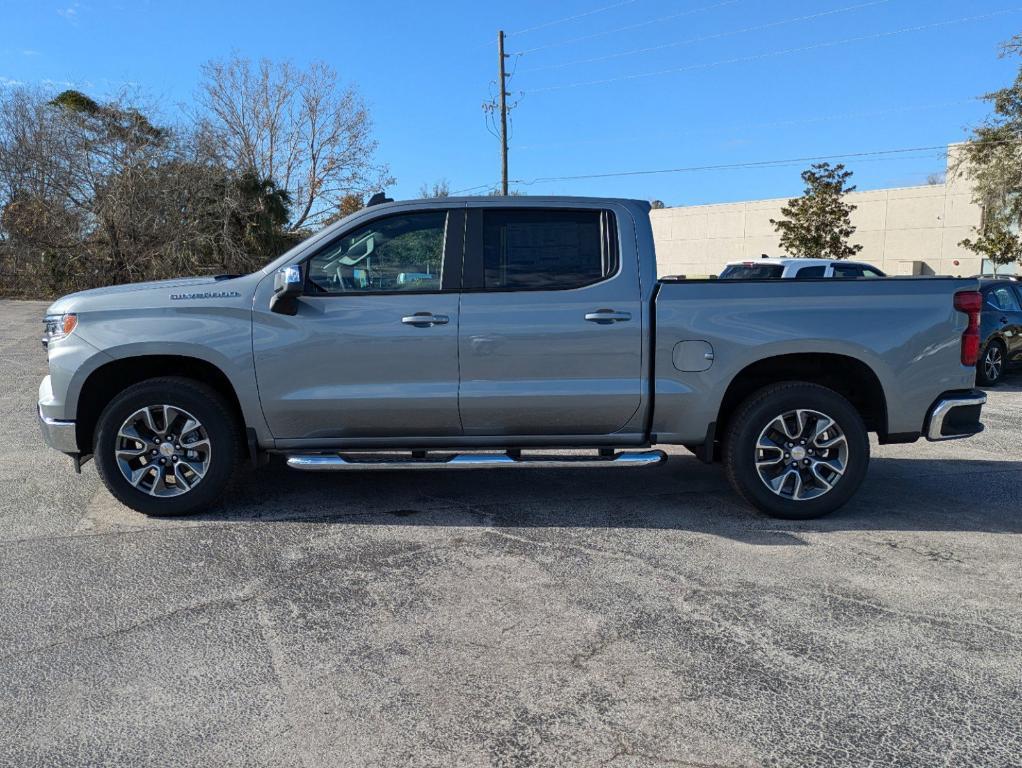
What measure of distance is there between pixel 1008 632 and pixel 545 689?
218cm

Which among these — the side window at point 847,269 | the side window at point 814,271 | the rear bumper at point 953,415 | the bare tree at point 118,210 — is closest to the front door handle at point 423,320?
the rear bumper at point 953,415

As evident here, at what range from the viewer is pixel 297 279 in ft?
16.1

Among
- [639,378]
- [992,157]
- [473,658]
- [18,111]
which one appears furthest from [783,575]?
[18,111]

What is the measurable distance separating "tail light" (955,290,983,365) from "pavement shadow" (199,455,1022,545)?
1115 millimetres

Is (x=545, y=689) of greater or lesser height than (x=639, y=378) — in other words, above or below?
below

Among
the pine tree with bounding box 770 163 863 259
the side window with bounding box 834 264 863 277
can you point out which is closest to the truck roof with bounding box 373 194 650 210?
the side window with bounding box 834 264 863 277

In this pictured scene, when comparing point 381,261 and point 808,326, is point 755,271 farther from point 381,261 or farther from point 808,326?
point 381,261

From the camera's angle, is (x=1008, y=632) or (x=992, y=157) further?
(x=992, y=157)

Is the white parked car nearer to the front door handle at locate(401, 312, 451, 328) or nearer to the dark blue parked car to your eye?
the dark blue parked car

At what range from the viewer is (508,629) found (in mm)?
3695

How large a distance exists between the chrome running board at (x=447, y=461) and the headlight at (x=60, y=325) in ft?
5.25

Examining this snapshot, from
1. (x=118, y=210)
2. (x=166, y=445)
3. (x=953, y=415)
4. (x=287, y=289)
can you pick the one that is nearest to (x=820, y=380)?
(x=953, y=415)

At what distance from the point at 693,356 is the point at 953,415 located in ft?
5.65

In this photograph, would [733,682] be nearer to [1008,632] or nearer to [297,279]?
[1008,632]
